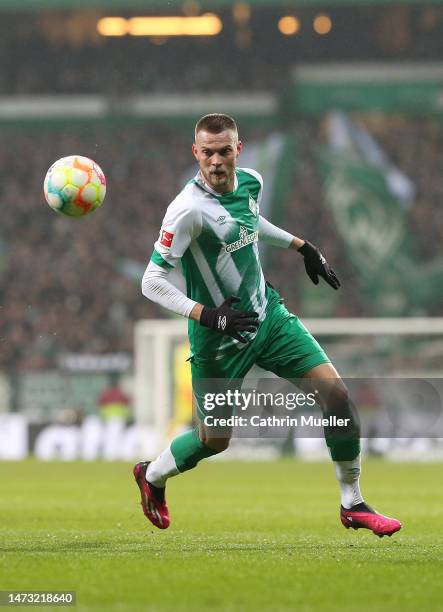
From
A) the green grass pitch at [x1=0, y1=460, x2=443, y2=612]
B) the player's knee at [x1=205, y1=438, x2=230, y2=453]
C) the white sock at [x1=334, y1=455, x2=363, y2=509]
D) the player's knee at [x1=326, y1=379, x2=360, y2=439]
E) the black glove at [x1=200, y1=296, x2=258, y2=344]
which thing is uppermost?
the black glove at [x1=200, y1=296, x2=258, y2=344]

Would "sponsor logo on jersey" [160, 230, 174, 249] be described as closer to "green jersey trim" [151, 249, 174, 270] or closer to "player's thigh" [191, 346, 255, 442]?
"green jersey trim" [151, 249, 174, 270]

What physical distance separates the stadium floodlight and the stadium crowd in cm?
225

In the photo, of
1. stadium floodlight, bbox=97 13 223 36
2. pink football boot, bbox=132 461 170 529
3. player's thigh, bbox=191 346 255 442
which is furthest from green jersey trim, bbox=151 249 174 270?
stadium floodlight, bbox=97 13 223 36

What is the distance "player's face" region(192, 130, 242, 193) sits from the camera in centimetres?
689

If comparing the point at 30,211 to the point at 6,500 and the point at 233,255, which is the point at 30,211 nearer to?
the point at 6,500

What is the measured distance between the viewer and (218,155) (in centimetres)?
695

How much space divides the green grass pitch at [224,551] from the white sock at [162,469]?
33 centimetres

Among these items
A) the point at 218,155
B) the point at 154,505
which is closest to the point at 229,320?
the point at 218,155

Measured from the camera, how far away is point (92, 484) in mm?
14328

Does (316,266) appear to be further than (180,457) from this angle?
Yes

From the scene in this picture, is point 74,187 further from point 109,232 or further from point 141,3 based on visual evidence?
point 109,232

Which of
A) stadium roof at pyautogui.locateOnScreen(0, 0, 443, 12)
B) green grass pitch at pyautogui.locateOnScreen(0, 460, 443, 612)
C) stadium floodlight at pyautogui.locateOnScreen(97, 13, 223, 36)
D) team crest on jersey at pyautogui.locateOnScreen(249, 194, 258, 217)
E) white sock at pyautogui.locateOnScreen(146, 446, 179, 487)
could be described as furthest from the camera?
stadium floodlight at pyautogui.locateOnScreen(97, 13, 223, 36)

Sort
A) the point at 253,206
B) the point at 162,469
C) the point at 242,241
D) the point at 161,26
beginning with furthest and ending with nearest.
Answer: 1. the point at 161,26
2. the point at 162,469
3. the point at 253,206
4. the point at 242,241

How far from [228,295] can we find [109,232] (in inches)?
878
